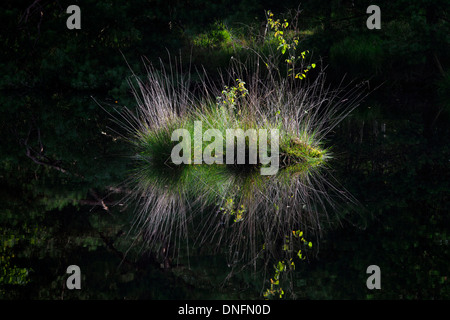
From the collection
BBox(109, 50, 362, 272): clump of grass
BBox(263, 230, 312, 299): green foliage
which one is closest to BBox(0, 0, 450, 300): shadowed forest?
BBox(263, 230, 312, 299): green foliage

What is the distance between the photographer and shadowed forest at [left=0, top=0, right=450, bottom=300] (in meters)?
2.80

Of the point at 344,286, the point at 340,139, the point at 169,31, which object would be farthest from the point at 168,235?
the point at 169,31

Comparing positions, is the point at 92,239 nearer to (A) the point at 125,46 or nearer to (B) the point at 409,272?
(B) the point at 409,272

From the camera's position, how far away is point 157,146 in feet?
17.3

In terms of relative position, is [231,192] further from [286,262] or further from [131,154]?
[131,154]

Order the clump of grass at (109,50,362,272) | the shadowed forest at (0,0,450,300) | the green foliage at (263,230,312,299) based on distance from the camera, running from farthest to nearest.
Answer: the clump of grass at (109,50,362,272)
the shadowed forest at (0,0,450,300)
the green foliage at (263,230,312,299)

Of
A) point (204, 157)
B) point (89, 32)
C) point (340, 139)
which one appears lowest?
point (204, 157)

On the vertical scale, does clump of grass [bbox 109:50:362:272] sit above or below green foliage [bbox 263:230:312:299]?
above

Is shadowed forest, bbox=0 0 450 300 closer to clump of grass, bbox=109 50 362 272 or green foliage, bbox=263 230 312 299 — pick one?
green foliage, bbox=263 230 312 299

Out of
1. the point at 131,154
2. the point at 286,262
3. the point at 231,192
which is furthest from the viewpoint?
the point at 131,154

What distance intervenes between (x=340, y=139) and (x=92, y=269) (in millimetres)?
4318

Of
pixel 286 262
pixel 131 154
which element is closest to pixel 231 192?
pixel 286 262

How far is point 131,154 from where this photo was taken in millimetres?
5684

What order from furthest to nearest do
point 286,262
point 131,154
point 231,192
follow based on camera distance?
point 131,154
point 231,192
point 286,262
